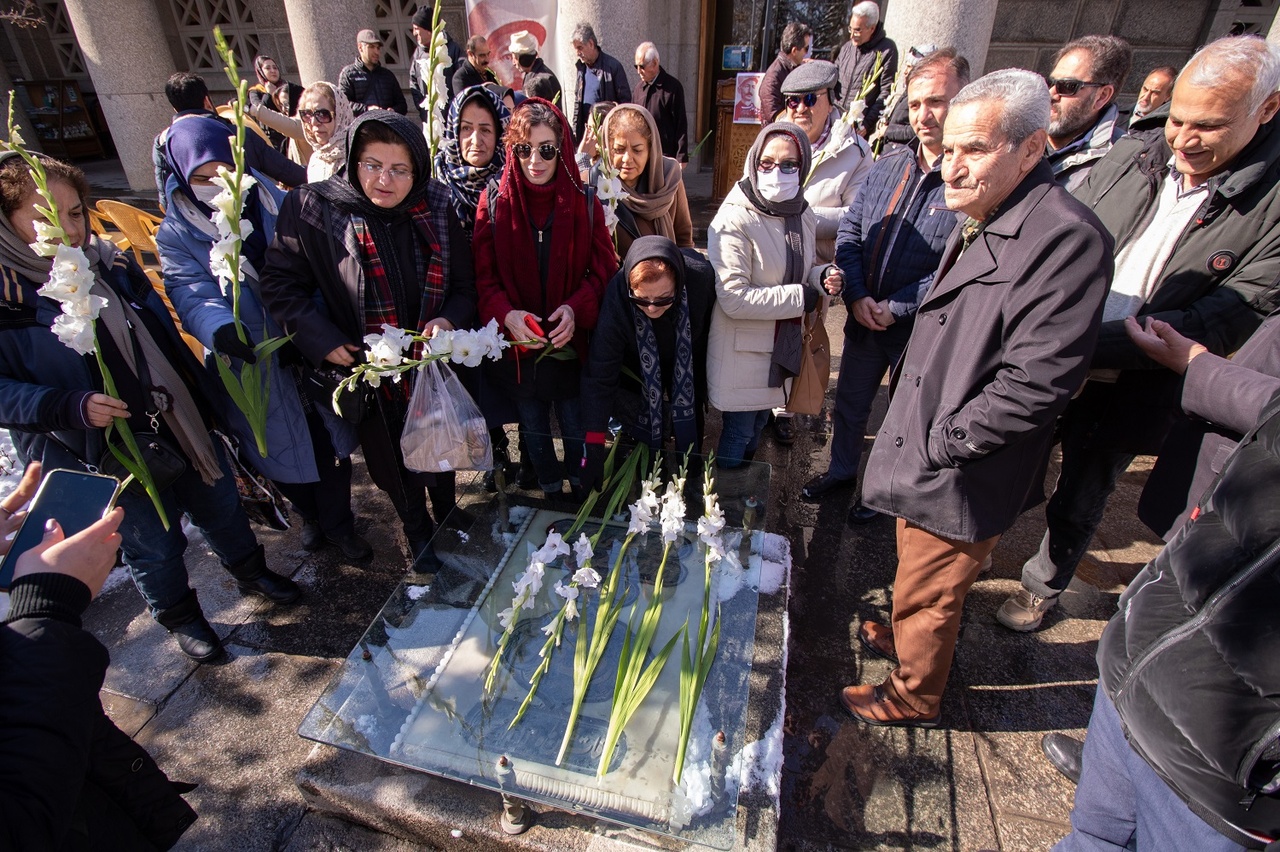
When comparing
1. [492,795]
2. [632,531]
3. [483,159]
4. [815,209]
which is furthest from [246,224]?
[815,209]

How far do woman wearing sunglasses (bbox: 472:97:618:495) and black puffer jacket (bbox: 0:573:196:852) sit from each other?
1.57m

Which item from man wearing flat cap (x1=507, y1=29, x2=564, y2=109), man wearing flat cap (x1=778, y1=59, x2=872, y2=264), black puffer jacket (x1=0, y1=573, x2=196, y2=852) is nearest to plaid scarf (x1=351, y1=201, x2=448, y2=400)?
black puffer jacket (x1=0, y1=573, x2=196, y2=852)

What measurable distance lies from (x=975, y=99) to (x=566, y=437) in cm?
196

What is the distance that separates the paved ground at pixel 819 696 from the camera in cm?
193

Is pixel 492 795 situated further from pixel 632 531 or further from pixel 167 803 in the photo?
pixel 632 531

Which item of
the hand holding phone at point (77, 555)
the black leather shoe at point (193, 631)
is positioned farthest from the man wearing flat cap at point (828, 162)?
the black leather shoe at point (193, 631)

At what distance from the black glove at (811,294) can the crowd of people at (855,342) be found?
62mm

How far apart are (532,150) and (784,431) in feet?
6.90

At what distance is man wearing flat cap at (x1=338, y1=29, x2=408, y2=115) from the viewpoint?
5547 millimetres

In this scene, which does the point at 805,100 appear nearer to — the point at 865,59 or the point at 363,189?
the point at 865,59

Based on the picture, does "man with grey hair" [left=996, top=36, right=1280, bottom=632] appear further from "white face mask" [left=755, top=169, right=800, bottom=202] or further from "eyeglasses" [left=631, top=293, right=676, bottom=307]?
"eyeglasses" [left=631, top=293, right=676, bottom=307]

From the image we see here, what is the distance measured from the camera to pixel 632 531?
2.40 metres

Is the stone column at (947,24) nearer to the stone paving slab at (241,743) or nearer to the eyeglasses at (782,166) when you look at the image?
the eyeglasses at (782,166)

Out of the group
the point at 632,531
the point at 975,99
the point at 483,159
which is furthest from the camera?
the point at 483,159
